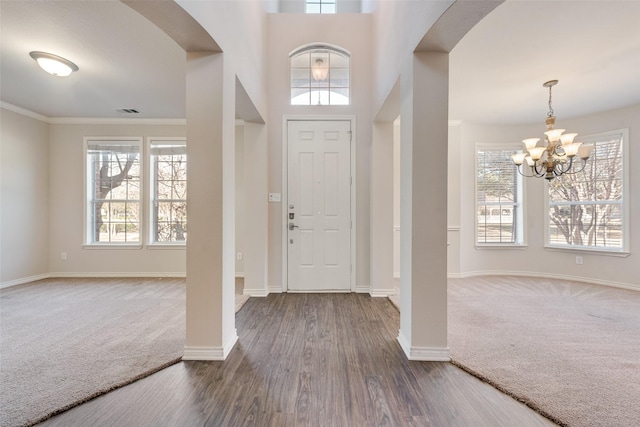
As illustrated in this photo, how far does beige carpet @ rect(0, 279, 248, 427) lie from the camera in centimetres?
166

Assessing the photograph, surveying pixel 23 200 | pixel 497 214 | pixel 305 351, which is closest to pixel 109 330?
pixel 305 351

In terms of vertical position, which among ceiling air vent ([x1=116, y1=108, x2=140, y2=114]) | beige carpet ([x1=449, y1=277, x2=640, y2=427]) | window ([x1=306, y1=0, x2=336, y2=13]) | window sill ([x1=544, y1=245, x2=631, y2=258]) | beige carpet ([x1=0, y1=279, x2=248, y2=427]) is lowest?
beige carpet ([x1=0, y1=279, x2=248, y2=427])

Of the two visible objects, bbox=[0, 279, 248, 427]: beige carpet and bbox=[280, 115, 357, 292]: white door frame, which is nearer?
bbox=[0, 279, 248, 427]: beige carpet

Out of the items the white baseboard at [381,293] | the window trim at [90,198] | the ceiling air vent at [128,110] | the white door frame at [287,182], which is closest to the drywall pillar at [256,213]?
the white door frame at [287,182]

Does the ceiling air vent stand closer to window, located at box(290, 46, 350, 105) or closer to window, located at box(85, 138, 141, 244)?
window, located at box(85, 138, 141, 244)

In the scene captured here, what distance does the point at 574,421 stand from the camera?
144 centimetres

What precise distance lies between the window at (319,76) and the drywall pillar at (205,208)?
6.57ft

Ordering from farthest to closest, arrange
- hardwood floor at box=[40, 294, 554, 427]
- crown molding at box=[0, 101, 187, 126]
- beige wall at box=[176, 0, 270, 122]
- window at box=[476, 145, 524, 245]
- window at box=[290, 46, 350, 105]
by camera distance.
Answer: window at box=[476, 145, 524, 245]
crown molding at box=[0, 101, 187, 126]
window at box=[290, 46, 350, 105]
beige wall at box=[176, 0, 270, 122]
hardwood floor at box=[40, 294, 554, 427]

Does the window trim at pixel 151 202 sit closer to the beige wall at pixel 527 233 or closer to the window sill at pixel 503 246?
the beige wall at pixel 527 233

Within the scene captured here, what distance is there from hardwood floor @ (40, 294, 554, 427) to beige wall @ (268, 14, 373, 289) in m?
1.51

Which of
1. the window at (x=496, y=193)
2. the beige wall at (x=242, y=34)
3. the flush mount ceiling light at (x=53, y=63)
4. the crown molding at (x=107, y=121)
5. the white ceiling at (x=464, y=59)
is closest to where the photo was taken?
the beige wall at (x=242, y=34)

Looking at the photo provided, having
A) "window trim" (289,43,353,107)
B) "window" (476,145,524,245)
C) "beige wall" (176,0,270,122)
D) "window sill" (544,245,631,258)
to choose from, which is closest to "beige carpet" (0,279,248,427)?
"beige wall" (176,0,270,122)

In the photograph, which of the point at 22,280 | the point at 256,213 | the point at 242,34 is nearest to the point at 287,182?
the point at 256,213

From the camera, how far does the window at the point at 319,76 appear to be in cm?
390
